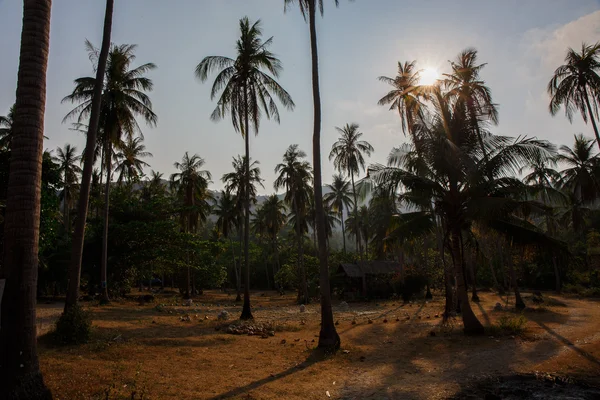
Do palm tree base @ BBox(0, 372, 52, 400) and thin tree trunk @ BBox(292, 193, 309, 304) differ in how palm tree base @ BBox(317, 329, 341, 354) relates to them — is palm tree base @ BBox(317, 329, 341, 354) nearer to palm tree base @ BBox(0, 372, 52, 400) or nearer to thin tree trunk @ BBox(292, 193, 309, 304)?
palm tree base @ BBox(0, 372, 52, 400)

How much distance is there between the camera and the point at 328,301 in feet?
35.7

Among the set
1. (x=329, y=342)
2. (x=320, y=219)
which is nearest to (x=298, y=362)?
(x=329, y=342)

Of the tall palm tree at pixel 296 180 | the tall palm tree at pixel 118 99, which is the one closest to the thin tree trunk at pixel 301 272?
the tall palm tree at pixel 296 180

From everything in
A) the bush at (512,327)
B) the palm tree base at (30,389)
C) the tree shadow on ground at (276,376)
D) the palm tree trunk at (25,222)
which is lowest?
the bush at (512,327)

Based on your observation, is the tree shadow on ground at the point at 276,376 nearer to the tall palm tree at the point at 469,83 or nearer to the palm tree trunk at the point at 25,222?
the palm tree trunk at the point at 25,222

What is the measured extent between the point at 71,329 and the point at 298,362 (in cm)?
597

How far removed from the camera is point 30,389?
199 inches

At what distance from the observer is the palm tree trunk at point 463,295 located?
1286 centimetres

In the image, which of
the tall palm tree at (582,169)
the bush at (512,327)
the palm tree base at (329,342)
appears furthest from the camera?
the tall palm tree at (582,169)

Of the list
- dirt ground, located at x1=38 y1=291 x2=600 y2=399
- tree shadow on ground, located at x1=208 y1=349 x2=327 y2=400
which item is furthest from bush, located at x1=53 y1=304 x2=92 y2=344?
tree shadow on ground, located at x1=208 y1=349 x2=327 y2=400

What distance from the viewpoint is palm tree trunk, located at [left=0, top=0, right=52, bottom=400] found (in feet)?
16.6

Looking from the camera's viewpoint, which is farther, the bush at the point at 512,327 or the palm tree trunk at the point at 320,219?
the bush at the point at 512,327

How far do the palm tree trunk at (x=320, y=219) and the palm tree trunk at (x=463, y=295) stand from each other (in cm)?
533

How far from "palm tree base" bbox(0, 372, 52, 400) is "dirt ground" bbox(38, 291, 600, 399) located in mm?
513
